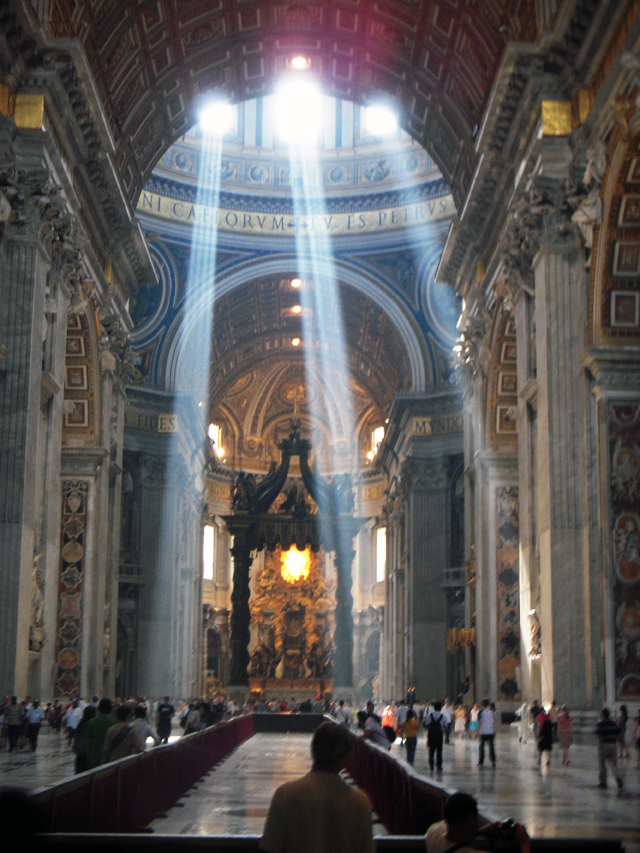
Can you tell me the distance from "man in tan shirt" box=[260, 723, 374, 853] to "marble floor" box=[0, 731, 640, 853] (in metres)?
1.86

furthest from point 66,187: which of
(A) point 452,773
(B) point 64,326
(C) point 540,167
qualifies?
(A) point 452,773

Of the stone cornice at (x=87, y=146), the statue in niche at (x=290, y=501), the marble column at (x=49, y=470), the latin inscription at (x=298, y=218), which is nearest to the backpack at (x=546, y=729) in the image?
the marble column at (x=49, y=470)

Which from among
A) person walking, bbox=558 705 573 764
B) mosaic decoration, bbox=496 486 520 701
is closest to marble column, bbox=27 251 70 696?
person walking, bbox=558 705 573 764

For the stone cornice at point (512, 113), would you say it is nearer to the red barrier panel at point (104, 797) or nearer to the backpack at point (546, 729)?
the backpack at point (546, 729)

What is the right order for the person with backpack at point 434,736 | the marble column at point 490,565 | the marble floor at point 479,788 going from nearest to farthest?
the marble floor at point 479,788, the person with backpack at point 434,736, the marble column at point 490,565

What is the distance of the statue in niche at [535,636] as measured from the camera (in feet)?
55.9

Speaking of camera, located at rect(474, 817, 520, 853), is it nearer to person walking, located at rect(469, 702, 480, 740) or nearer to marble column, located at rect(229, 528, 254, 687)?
person walking, located at rect(469, 702, 480, 740)

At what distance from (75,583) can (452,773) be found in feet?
34.1

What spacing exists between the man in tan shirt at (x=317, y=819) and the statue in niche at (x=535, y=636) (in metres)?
13.8

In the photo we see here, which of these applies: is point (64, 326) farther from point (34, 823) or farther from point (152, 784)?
point (34, 823)

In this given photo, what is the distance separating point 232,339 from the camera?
42.2m

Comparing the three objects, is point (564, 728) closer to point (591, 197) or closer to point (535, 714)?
point (535, 714)

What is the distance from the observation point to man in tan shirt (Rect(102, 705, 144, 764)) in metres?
9.07

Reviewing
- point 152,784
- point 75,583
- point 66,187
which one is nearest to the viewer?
point 152,784
